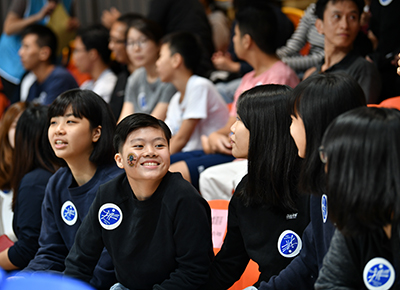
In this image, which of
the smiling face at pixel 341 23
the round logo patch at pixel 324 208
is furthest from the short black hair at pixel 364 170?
the smiling face at pixel 341 23

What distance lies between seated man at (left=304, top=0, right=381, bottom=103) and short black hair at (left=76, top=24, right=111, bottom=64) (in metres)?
2.47

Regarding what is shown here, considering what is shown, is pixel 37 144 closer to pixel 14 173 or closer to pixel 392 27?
pixel 14 173

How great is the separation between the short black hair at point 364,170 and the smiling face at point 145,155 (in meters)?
0.68

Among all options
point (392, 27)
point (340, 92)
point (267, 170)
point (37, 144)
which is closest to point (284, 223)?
point (267, 170)

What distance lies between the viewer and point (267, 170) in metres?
1.62

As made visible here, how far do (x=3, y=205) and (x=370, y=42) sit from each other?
2247 mm

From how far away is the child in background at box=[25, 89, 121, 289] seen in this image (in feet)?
6.66

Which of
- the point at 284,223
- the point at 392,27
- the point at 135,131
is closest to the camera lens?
the point at 284,223

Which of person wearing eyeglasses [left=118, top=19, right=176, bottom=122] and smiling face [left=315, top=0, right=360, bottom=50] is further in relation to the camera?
person wearing eyeglasses [left=118, top=19, right=176, bottom=122]

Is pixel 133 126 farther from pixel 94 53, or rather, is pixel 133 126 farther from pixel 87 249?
pixel 94 53

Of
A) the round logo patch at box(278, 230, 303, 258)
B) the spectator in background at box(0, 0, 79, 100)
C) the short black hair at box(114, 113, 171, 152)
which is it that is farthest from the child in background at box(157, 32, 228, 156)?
the spectator in background at box(0, 0, 79, 100)

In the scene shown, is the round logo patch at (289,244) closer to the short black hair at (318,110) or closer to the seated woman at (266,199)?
the seated woman at (266,199)

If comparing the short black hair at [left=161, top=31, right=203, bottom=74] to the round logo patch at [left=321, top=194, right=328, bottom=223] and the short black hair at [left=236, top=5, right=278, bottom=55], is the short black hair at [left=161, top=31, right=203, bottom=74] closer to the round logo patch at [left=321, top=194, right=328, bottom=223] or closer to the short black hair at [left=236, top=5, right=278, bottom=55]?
the short black hair at [left=236, top=5, right=278, bottom=55]

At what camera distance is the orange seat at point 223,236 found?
6.00ft
